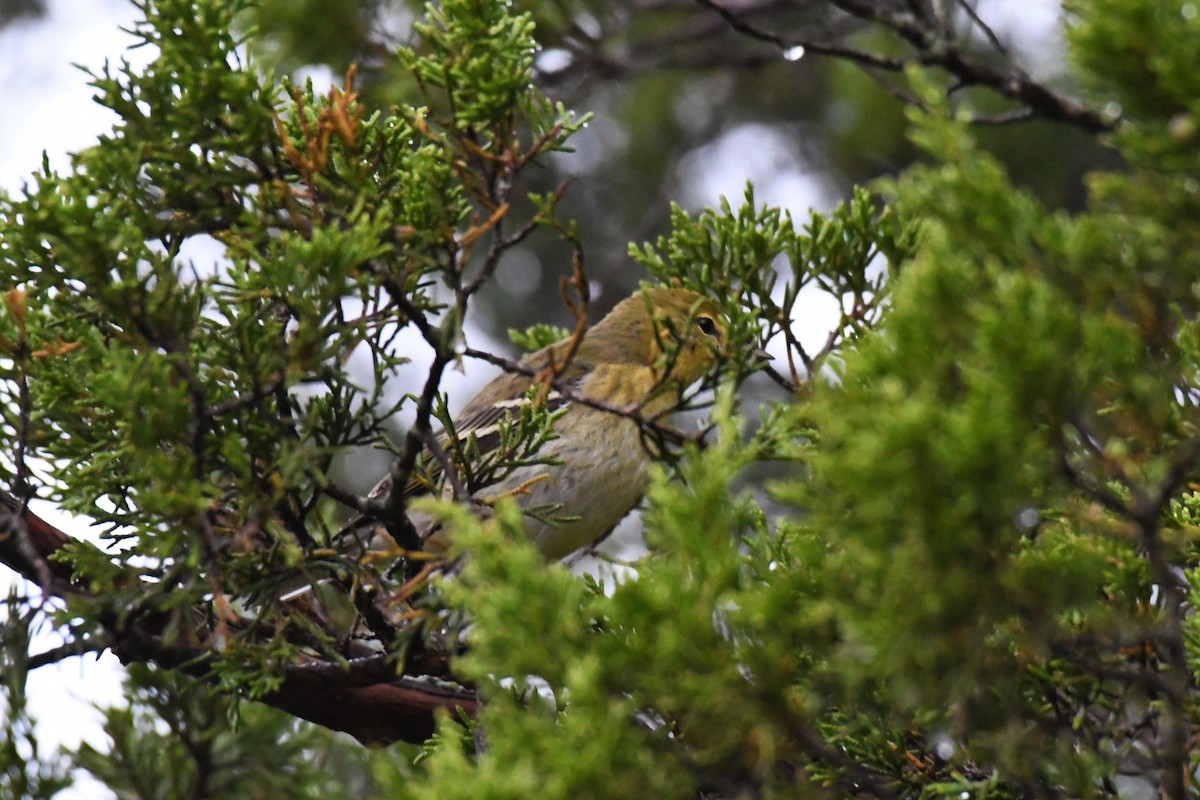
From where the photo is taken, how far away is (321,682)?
343cm

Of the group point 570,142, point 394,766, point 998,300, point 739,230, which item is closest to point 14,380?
point 394,766

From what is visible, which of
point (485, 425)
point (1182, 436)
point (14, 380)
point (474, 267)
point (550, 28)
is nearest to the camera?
point (1182, 436)

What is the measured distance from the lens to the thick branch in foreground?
2920 millimetres

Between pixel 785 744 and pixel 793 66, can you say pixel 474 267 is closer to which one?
pixel 793 66

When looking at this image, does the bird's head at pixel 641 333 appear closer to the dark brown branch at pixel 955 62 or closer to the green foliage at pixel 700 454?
the dark brown branch at pixel 955 62

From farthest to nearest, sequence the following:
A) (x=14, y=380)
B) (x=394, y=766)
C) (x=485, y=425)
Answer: (x=485, y=425) < (x=14, y=380) < (x=394, y=766)

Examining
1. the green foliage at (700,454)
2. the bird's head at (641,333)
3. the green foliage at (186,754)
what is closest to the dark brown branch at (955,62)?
the green foliage at (700,454)

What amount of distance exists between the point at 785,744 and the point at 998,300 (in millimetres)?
931

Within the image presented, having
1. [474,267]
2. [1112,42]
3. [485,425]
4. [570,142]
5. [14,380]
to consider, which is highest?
[570,142]

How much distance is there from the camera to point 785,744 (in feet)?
7.97

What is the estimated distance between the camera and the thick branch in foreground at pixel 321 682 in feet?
9.58

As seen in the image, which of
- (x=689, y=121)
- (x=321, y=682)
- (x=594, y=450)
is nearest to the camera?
(x=321, y=682)

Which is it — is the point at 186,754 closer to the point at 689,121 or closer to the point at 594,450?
the point at 594,450

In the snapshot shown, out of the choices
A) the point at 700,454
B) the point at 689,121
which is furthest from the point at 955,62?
the point at 689,121
